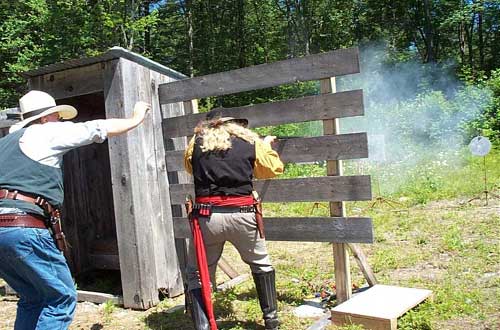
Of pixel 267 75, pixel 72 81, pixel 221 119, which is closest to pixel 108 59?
pixel 72 81

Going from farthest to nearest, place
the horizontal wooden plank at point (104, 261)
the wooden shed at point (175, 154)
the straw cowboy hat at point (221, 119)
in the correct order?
the horizontal wooden plank at point (104, 261)
the wooden shed at point (175, 154)
the straw cowboy hat at point (221, 119)

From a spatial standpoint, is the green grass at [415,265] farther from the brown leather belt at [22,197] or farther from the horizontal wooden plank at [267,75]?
the horizontal wooden plank at [267,75]

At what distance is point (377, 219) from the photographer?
788 centimetres

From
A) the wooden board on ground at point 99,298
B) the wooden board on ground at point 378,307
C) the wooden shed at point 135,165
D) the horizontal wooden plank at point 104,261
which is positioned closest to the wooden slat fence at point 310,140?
the wooden board on ground at point 378,307

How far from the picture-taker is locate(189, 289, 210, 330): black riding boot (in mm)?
3635

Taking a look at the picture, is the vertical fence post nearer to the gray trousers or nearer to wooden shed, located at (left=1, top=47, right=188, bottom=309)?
the gray trousers

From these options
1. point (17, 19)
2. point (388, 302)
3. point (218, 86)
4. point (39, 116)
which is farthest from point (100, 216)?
point (17, 19)

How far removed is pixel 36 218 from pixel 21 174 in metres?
0.28

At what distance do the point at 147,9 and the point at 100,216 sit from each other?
23.6 metres

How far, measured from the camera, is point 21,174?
9.61ft

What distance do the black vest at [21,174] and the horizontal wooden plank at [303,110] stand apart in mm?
1680

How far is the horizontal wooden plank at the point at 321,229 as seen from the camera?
3988 millimetres

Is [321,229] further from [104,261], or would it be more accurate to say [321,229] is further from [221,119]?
[104,261]

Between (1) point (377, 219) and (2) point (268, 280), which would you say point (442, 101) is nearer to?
(1) point (377, 219)
